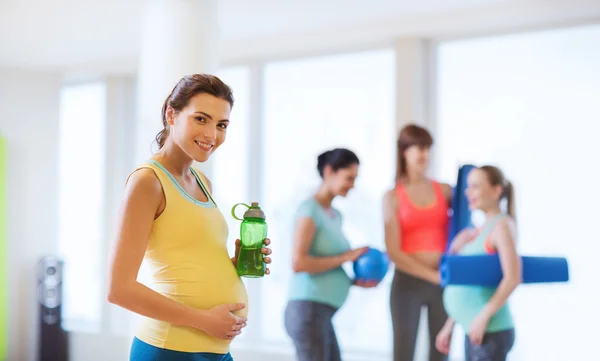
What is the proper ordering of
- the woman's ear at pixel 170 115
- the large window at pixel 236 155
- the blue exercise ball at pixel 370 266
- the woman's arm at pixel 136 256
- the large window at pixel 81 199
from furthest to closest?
the large window at pixel 81 199
the large window at pixel 236 155
the blue exercise ball at pixel 370 266
the woman's ear at pixel 170 115
the woman's arm at pixel 136 256

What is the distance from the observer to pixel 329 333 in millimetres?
3256

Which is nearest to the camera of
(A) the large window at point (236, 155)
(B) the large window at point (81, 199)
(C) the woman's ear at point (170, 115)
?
(C) the woman's ear at point (170, 115)

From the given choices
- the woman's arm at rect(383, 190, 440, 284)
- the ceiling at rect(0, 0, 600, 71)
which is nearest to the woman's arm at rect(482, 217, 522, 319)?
the woman's arm at rect(383, 190, 440, 284)

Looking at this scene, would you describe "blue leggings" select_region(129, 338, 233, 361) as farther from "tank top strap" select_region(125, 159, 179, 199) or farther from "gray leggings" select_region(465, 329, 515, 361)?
"gray leggings" select_region(465, 329, 515, 361)

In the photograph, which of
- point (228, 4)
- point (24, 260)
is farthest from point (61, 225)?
point (228, 4)

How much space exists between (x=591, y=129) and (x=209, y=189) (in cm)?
342

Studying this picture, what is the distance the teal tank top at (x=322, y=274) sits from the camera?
3283 millimetres

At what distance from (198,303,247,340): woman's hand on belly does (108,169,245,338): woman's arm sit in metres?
0.05

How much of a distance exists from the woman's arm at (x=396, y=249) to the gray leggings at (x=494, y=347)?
21.7 inches

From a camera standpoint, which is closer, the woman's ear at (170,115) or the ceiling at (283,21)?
the woman's ear at (170,115)

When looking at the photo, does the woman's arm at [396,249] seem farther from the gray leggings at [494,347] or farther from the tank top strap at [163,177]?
the tank top strap at [163,177]

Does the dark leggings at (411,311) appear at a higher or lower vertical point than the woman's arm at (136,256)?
lower

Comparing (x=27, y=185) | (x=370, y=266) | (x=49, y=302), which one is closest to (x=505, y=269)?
(x=370, y=266)

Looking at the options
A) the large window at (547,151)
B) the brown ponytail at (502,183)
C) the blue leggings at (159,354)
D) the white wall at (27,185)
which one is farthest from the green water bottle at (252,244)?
the white wall at (27,185)
